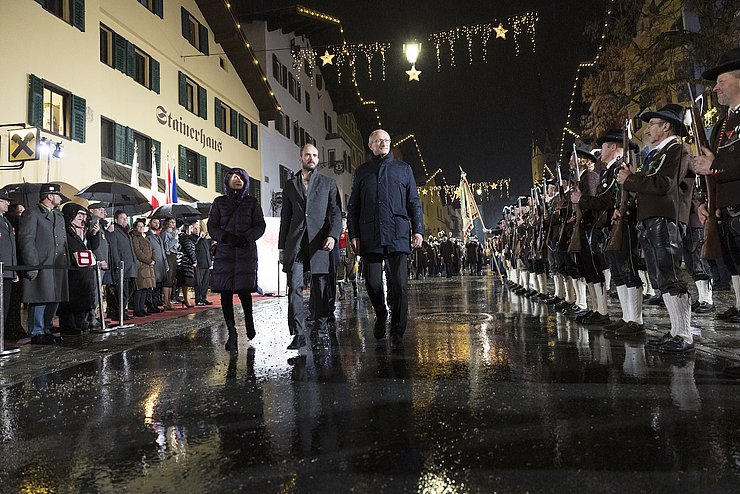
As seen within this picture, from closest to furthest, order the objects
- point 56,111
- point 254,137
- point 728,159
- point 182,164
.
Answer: point 728,159 < point 56,111 < point 182,164 < point 254,137

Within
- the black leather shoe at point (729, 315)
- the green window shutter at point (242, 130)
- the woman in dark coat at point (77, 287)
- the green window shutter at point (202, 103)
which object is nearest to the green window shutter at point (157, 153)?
the green window shutter at point (202, 103)

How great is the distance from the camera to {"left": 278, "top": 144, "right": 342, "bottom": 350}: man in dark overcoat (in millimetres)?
6312

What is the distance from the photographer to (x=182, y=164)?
24.2 meters

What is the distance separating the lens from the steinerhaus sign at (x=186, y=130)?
22922 millimetres

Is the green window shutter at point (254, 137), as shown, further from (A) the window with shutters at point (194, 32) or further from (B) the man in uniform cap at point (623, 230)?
(B) the man in uniform cap at point (623, 230)

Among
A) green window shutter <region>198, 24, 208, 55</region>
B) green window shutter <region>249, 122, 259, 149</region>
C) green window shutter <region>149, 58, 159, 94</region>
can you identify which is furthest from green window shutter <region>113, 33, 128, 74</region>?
green window shutter <region>249, 122, 259, 149</region>

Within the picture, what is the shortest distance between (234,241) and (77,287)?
3.87 m

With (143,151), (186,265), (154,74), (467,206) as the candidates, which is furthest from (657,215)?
(154,74)

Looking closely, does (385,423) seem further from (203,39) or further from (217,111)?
(203,39)

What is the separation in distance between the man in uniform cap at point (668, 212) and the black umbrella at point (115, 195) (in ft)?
32.5

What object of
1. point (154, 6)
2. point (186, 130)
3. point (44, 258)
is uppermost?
point (154, 6)

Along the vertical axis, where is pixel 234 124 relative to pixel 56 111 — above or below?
above

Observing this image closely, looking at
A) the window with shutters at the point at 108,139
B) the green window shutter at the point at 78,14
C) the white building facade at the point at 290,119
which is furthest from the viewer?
the white building facade at the point at 290,119

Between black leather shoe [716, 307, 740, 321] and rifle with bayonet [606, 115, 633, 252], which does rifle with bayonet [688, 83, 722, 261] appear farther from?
black leather shoe [716, 307, 740, 321]
